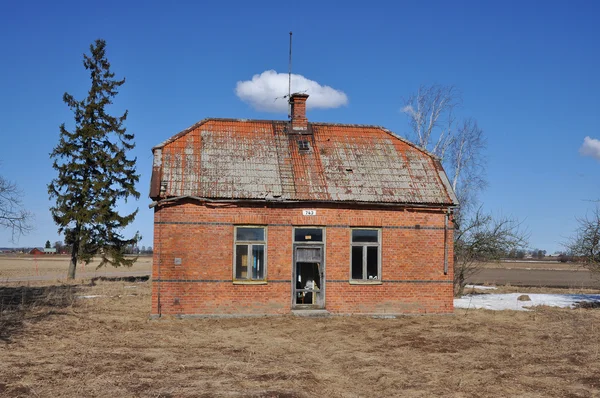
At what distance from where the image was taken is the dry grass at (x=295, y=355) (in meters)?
9.53

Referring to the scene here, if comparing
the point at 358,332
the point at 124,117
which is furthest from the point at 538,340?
the point at 124,117

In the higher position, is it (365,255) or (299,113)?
(299,113)

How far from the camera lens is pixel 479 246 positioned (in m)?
26.1

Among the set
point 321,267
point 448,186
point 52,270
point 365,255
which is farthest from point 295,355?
point 52,270

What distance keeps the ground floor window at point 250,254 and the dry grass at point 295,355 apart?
1.43m

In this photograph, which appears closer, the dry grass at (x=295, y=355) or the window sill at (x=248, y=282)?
the dry grass at (x=295, y=355)

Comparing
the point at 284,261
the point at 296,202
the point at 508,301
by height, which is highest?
the point at 296,202

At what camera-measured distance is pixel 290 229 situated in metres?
18.1

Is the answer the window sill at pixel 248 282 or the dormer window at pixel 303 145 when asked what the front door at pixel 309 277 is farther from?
the dormer window at pixel 303 145

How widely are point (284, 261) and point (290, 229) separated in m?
0.98

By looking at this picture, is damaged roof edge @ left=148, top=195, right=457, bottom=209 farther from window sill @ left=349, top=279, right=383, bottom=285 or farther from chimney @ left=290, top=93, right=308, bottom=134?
chimney @ left=290, top=93, right=308, bottom=134

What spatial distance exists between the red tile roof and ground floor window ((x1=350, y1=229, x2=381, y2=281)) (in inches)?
44.4

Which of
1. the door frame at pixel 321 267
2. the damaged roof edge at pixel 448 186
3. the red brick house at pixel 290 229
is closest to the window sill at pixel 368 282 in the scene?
the red brick house at pixel 290 229

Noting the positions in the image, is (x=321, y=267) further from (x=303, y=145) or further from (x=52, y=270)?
(x=52, y=270)
